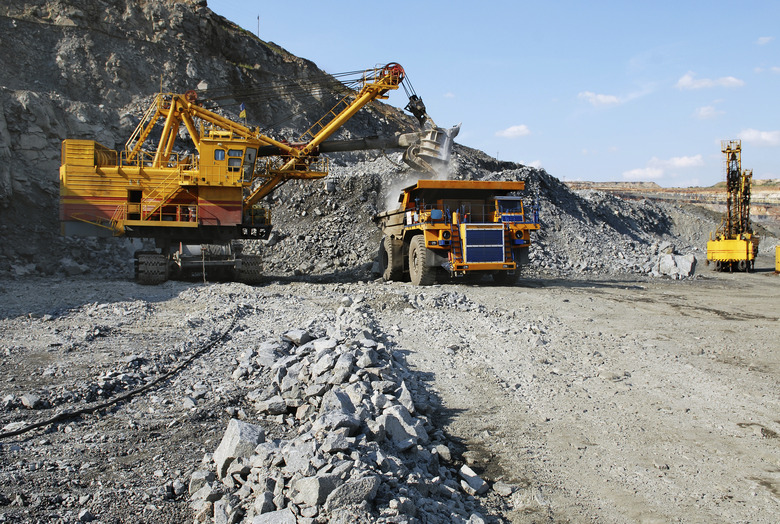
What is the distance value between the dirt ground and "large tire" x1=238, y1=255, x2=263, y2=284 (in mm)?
3679

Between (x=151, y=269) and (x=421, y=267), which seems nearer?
(x=421, y=267)

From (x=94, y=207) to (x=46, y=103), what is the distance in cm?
867

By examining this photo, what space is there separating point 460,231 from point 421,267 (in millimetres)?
1220

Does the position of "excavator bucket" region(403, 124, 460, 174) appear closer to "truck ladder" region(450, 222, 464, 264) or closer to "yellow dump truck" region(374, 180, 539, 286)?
"yellow dump truck" region(374, 180, 539, 286)

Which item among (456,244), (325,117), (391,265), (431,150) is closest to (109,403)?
(456,244)

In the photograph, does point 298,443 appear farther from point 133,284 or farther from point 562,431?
point 133,284

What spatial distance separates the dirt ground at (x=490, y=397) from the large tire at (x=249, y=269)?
12.1 feet

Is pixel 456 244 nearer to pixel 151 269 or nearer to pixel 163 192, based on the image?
pixel 151 269

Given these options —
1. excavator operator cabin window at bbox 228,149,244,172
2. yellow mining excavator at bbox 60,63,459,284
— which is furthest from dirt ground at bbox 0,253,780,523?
excavator operator cabin window at bbox 228,149,244,172

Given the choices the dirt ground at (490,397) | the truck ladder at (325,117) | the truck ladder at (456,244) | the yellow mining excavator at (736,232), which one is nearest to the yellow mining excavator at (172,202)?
the truck ladder at (325,117)

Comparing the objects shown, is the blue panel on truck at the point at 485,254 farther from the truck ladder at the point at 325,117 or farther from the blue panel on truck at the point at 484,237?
the truck ladder at the point at 325,117

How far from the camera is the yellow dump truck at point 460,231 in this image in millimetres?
13445

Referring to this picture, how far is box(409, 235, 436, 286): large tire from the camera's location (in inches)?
535

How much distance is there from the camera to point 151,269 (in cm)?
1413
